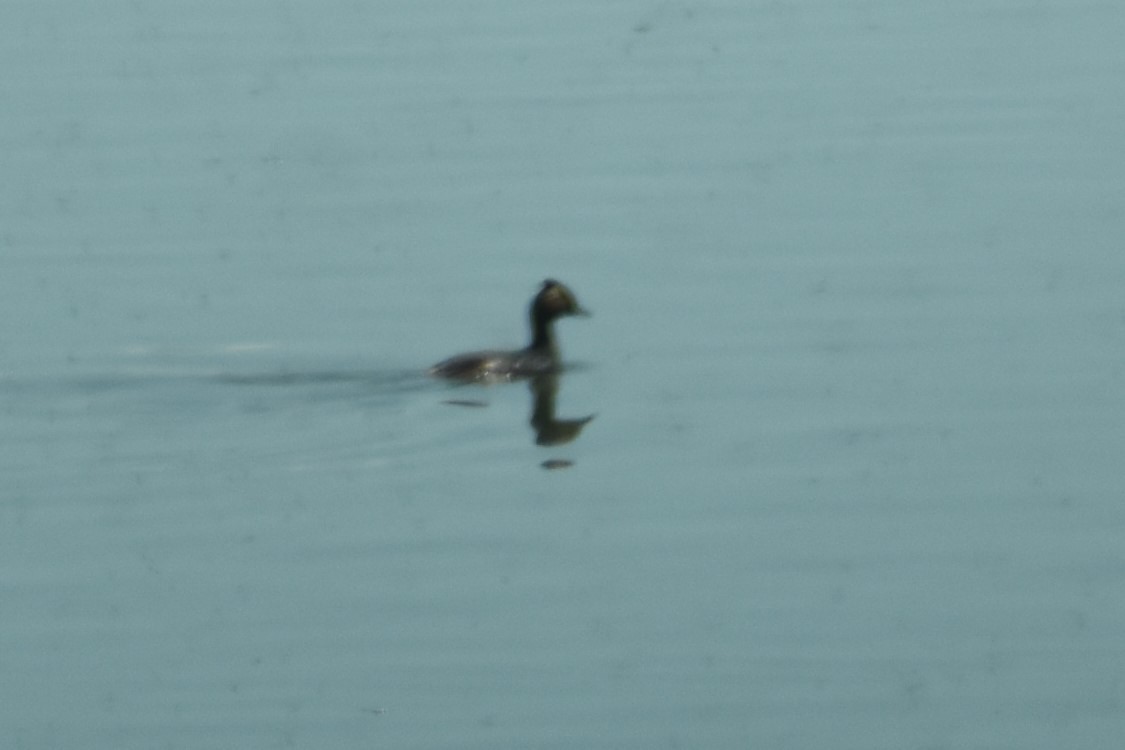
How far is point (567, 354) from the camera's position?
16078mm

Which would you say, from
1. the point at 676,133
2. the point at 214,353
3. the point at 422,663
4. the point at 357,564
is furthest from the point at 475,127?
the point at 422,663

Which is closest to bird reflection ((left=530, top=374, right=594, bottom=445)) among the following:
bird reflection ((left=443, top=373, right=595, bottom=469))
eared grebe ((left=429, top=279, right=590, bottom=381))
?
bird reflection ((left=443, top=373, right=595, bottom=469))

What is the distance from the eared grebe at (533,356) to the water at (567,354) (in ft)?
0.54

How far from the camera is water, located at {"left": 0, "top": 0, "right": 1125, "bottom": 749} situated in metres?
11.0

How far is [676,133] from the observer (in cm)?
2003

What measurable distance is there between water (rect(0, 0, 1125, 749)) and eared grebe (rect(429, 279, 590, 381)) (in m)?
0.17

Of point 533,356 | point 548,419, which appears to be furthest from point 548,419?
point 533,356

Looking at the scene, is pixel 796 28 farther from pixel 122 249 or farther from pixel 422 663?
pixel 422 663

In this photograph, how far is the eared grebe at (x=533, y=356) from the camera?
14.9 meters

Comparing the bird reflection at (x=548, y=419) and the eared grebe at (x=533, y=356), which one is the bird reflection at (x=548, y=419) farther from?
the eared grebe at (x=533, y=356)

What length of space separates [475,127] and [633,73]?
6.60 ft

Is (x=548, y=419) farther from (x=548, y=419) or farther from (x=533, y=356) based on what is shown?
(x=533, y=356)

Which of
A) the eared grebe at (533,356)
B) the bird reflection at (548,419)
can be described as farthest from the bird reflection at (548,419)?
the eared grebe at (533,356)

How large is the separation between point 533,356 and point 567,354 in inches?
18.6
